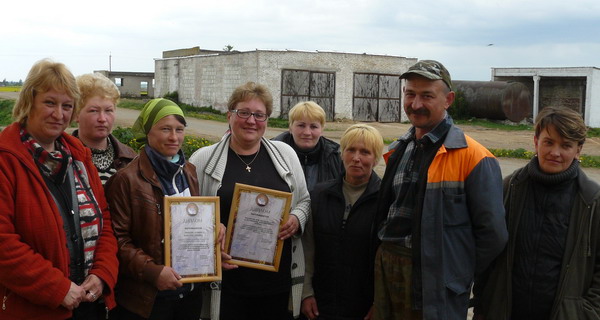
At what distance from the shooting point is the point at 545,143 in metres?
3.22

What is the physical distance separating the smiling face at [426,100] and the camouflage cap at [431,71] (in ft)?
0.11

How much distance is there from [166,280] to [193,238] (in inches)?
11.5

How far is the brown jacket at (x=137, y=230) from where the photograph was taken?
10.1 ft

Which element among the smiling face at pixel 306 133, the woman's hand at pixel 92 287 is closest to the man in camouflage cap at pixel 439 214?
the smiling face at pixel 306 133

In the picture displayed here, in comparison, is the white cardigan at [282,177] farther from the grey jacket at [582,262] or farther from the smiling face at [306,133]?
the grey jacket at [582,262]

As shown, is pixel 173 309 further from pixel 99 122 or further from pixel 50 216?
pixel 99 122

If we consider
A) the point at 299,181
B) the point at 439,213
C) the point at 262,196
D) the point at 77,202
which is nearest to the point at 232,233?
the point at 262,196

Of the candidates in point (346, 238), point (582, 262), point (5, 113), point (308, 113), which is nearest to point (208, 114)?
point (5, 113)

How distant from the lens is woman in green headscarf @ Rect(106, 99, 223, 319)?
3.08 metres

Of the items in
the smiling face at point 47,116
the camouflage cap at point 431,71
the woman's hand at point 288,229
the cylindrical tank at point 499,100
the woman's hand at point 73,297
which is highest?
the cylindrical tank at point 499,100

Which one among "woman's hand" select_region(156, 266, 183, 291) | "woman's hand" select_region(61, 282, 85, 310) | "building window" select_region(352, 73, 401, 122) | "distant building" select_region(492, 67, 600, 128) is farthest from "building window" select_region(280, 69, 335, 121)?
"woman's hand" select_region(61, 282, 85, 310)

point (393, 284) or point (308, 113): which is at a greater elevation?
point (308, 113)

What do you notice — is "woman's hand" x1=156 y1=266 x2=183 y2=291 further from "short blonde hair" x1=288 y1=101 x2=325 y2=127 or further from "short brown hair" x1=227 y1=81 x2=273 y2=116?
"short blonde hair" x1=288 y1=101 x2=325 y2=127

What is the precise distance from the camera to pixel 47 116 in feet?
9.14
